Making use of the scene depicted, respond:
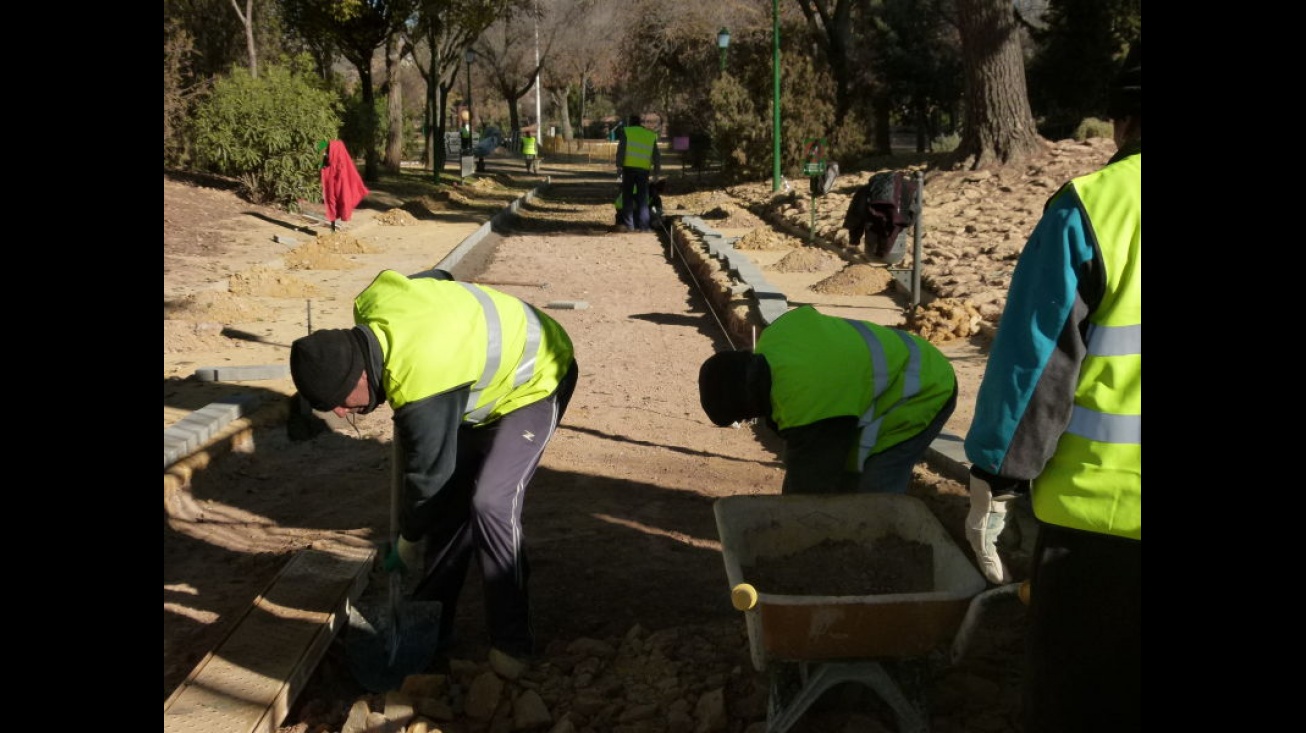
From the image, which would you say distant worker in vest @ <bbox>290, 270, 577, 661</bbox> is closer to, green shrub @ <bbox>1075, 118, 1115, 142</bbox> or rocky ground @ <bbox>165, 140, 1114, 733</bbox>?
rocky ground @ <bbox>165, 140, 1114, 733</bbox>

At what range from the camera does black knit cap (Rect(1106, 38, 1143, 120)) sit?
2376 mm

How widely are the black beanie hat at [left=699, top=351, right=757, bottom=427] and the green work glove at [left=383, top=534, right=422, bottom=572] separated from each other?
119 centimetres

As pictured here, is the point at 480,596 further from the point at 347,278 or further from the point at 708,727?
the point at 347,278

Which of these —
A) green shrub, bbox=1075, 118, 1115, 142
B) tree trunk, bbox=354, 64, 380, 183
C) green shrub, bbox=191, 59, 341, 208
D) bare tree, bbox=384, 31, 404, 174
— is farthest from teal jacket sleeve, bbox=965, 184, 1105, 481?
bare tree, bbox=384, 31, 404, 174

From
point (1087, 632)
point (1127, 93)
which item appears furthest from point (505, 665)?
point (1127, 93)

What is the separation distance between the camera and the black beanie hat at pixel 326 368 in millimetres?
3561

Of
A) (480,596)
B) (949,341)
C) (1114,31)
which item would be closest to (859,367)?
(480,596)

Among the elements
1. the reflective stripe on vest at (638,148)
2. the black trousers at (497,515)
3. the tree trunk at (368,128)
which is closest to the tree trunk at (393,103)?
the tree trunk at (368,128)

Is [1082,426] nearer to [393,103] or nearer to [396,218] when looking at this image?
[396,218]

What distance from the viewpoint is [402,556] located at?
420 centimetres

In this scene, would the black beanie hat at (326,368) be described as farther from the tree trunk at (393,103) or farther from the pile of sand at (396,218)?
the tree trunk at (393,103)

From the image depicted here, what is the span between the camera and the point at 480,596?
4.92m
